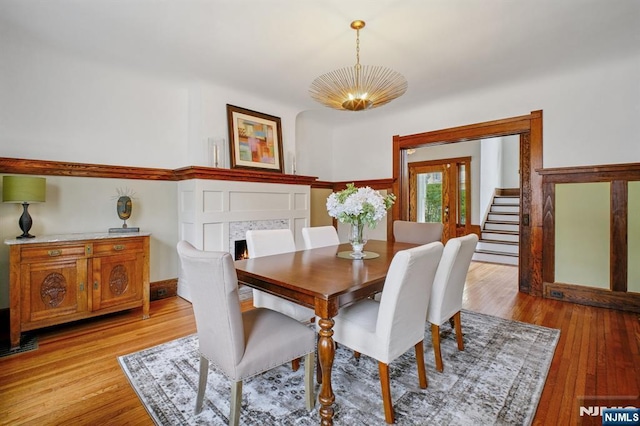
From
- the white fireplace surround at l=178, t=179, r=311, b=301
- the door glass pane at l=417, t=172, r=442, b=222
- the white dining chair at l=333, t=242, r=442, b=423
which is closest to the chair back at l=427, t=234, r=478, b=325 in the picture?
the white dining chair at l=333, t=242, r=442, b=423

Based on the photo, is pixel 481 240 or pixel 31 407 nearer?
pixel 31 407

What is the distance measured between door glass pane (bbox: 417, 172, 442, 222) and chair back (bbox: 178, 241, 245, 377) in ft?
22.1

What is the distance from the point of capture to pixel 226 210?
3682mm

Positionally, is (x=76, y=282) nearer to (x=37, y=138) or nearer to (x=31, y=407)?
(x=31, y=407)

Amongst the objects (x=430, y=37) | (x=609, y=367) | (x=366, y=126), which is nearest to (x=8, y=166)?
(x=430, y=37)

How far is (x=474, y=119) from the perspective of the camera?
13.5 feet

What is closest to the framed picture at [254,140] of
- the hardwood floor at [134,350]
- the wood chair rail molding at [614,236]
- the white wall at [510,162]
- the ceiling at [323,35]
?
the ceiling at [323,35]

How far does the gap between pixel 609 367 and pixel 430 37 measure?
2.89 metres

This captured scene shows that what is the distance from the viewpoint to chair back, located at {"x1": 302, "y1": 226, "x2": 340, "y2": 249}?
2.85 m

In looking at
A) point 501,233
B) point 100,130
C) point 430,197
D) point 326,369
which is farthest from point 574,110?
point 100,130

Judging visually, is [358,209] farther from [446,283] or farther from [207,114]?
[207,114]

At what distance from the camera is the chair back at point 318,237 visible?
9.34 feet

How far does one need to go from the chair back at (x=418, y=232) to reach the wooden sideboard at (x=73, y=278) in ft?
9.00

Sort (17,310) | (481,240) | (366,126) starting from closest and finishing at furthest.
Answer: (17,310), (366,126), (481,240)
